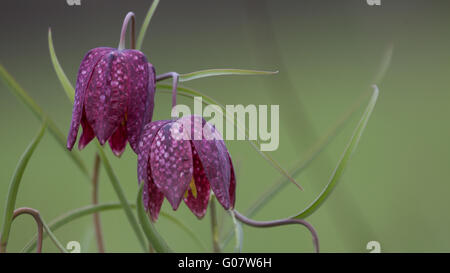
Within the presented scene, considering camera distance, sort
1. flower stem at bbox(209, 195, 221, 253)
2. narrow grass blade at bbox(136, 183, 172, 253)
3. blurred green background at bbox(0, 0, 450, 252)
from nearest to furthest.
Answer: narrow grass blade at bbox(136, 183, 172, 253) → flower stem at bbox(209, 195, 221, 253) → blurred green background at bbox(0, 0, 450, 252)

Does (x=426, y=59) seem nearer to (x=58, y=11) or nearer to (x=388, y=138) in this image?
(x=388, y=138)

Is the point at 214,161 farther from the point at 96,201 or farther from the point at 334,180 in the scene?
the point at 96,201

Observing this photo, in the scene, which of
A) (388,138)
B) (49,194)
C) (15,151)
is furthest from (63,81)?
(388,138)

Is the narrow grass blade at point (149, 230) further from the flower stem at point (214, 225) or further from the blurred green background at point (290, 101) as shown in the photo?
the blurred green background at point (290, 101)

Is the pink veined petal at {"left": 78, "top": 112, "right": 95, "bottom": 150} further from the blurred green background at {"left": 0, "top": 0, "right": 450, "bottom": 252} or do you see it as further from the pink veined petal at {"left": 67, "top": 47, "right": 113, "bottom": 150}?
the blurred green background at {"left": 0, "top": 0, "right": 450, "bottom": 252}

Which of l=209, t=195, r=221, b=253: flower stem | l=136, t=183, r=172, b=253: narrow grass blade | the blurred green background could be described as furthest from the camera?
the blurred green background

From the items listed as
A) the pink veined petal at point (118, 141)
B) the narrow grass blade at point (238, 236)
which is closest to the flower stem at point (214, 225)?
the narrow grass blade at point (238, 236)

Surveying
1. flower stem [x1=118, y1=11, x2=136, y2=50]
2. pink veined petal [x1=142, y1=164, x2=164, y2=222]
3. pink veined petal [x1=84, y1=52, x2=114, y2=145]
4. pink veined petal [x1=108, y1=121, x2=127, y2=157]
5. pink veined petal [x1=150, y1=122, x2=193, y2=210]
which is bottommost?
pink veined petal [x1=142, y1=164, x2=164, y2=222]

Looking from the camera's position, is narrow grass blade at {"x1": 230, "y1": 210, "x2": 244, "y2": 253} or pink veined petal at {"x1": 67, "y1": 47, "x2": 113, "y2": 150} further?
narrow grass blade at {"x1": 230, "y1": 210, "x2": 244, "y2": 253}

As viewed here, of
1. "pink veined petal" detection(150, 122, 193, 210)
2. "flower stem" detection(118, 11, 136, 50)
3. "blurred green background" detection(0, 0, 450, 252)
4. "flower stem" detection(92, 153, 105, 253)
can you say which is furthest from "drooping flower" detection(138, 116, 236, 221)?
"blurred green background" detection(0, 0, 450, 252)
